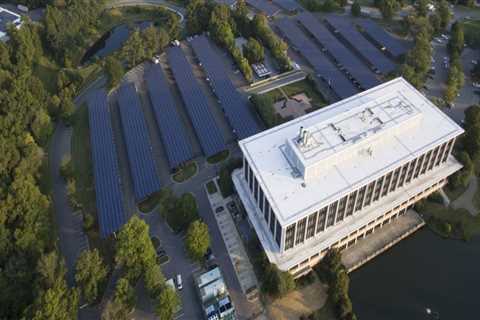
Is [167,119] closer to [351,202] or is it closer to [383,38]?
[351,202]

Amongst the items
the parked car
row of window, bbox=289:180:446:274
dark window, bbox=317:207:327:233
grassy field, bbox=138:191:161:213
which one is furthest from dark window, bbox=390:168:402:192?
grassy field, bbox=138:191:161:213

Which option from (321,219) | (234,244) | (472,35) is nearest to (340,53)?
(472,35)

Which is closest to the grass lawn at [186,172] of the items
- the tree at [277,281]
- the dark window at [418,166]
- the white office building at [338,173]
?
the white office building at [338,173]

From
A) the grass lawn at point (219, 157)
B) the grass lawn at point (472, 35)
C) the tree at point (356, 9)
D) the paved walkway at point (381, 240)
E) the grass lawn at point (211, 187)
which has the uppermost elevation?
the tree at point (356, 9)

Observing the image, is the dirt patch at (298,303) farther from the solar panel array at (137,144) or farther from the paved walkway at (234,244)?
the solar panel array at (137,144)

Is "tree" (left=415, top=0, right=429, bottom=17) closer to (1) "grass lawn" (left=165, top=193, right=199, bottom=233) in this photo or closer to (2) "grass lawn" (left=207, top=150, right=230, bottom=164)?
(2) "grass lawn" (left=207, top=150, right=230, bottom=164)

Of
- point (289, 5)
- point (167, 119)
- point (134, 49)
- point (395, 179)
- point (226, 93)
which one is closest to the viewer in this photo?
point (395, 179)
